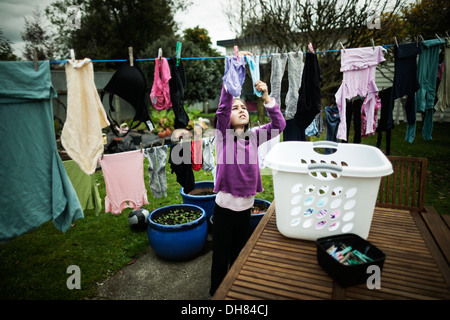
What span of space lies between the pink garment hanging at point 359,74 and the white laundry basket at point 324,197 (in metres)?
2.21

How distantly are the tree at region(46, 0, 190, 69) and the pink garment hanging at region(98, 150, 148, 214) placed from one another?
15575 millimetres

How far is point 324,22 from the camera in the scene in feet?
24.1

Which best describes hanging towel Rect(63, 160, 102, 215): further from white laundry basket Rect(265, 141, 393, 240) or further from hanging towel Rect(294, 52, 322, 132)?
hanging towel Rect(294, 52, 322, 132)

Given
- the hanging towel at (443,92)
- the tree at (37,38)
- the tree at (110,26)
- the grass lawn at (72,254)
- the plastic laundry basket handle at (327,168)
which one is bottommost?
the grass lawn at (72,254)

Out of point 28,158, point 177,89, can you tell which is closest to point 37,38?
point 177,89

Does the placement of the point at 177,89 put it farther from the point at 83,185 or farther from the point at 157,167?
the point at 83,185

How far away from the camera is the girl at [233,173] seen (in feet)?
7.06

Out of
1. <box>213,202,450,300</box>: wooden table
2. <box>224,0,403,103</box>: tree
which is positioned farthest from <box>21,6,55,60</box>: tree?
<box>213,202,450,300</box>: wooden table

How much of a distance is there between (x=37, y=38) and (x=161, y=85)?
12.7m

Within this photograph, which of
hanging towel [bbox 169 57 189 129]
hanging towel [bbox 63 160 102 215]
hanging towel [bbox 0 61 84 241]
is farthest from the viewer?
hanging towel [bbox 169 57 189 129]

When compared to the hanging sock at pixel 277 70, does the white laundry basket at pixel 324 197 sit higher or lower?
lower

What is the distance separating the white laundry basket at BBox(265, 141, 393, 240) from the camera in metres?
1.38

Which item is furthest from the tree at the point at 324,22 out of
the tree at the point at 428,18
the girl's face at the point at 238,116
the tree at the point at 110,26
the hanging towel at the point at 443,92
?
the tree at the point at 110,26

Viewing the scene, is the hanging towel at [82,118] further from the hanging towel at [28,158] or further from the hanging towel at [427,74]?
the hanging towel at [427,74]
